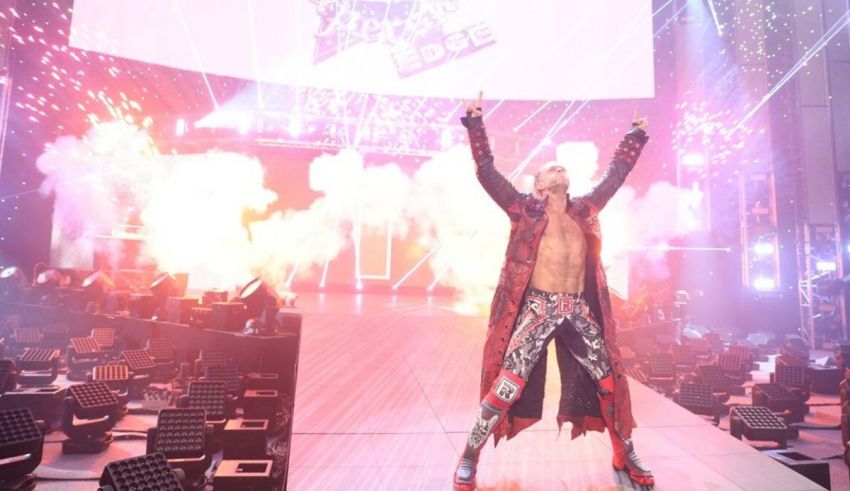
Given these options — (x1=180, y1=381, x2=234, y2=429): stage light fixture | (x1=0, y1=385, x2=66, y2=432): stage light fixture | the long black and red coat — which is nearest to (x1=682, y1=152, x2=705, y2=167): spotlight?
the long black and red coat

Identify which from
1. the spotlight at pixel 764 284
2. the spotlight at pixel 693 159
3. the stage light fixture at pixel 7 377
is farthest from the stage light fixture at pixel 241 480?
the spotlight at pixel 693 159

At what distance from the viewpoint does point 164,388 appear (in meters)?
7.14

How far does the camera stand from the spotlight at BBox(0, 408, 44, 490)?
3.41m

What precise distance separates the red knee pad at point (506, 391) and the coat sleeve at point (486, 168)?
2.99ft

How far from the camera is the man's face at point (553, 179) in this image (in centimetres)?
283

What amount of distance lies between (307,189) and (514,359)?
12.6 meters

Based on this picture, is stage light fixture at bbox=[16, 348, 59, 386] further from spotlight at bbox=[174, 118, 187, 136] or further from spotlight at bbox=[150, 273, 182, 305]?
spotlight at bbox=[174, 118, 187, 136]

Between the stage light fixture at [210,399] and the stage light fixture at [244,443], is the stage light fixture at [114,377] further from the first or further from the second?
the stage light fixture at [244,443]

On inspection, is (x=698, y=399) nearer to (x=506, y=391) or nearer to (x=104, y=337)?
(x=506, y=391)

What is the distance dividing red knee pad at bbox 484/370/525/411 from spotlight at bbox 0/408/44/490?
3383mm

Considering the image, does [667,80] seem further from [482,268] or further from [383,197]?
[383,197]

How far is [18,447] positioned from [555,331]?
12.4 feet

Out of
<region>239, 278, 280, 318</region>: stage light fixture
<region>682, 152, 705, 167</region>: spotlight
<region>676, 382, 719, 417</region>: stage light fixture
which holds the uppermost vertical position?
<region>682, 152, 705, 167</region>: spotlight

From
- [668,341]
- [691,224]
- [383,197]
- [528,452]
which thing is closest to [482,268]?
[383,197]
